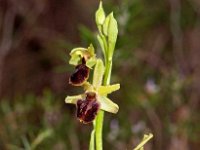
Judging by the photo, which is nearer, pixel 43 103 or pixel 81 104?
pixel 81 104

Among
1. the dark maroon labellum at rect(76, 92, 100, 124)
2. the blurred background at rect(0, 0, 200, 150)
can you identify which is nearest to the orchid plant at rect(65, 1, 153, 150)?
the dark maroon labellum at rect(76, 92, 100, 124)

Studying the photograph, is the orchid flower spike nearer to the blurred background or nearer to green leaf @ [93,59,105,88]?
green leaf @ [93,59,105,88]

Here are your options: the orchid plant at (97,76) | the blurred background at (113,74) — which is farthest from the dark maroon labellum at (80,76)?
the blurred background at (113,74)

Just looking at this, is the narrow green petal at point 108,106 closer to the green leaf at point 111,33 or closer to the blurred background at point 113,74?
the green leaf at point 111,33

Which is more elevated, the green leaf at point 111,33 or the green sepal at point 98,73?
the green leaf at point 111,33

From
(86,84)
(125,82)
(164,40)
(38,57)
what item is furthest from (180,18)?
(86,84)

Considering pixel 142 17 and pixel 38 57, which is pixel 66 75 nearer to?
pixel 38 57

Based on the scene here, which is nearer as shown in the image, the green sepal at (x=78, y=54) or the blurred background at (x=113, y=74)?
the green sepal at (x=78, y=54)
